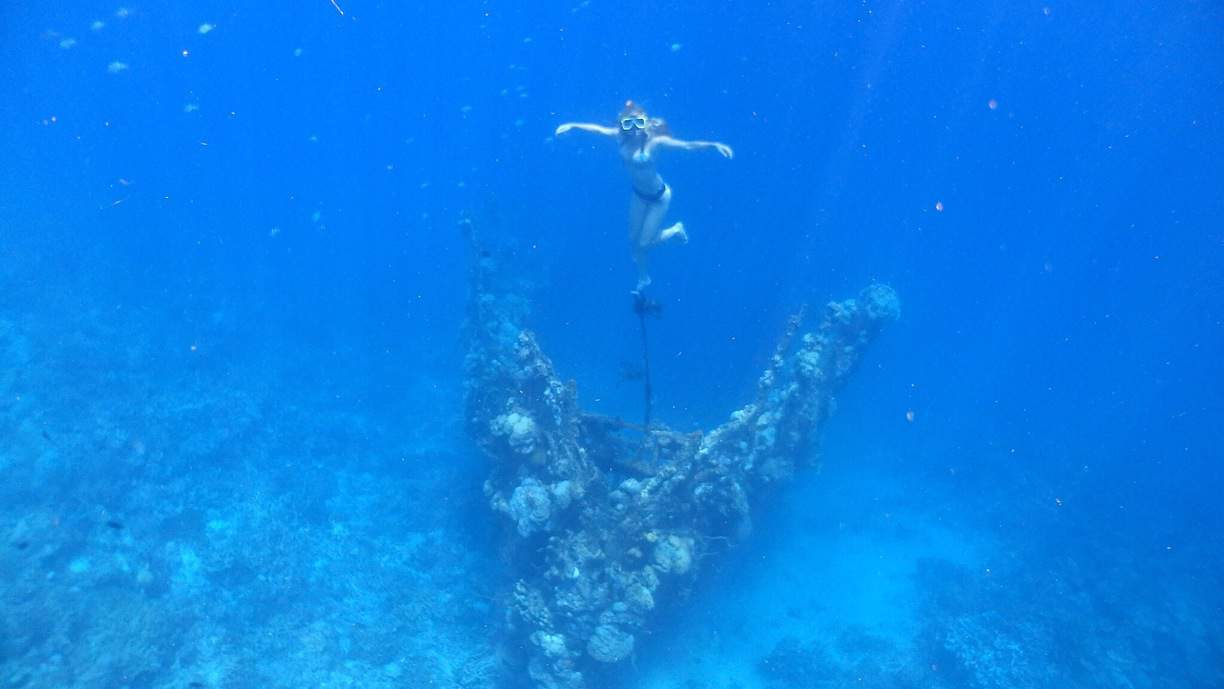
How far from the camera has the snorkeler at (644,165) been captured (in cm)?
862

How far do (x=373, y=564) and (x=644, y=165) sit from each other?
1009cm

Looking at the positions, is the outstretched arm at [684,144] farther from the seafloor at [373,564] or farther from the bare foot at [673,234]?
the seafloor at [373,564]

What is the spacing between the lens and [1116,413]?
4209 centimetres

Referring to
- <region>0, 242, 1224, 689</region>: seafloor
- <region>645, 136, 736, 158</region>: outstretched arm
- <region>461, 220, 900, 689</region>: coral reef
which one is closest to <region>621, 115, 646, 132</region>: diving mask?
<region>645, 136, 736, 158</region>: outstretched arm

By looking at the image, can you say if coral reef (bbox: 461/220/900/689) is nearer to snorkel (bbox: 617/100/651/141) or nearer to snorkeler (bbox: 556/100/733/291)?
snorkeler (bbox: 556/100/733/291)

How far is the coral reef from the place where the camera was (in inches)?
363

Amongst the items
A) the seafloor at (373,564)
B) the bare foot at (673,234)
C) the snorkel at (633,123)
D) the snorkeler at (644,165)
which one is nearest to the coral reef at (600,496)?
the seafloor at (373,564)

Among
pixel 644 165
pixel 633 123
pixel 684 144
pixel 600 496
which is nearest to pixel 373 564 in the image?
pixel 600 496

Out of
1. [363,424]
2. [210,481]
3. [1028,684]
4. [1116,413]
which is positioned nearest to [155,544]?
[210,481]

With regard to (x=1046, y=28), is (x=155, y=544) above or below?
below

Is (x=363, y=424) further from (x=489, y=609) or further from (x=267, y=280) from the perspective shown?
(x=267, y=280)

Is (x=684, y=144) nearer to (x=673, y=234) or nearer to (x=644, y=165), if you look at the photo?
(x=644, y=165)

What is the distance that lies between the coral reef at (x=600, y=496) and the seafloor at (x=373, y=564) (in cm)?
169

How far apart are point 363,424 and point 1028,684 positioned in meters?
18.6
